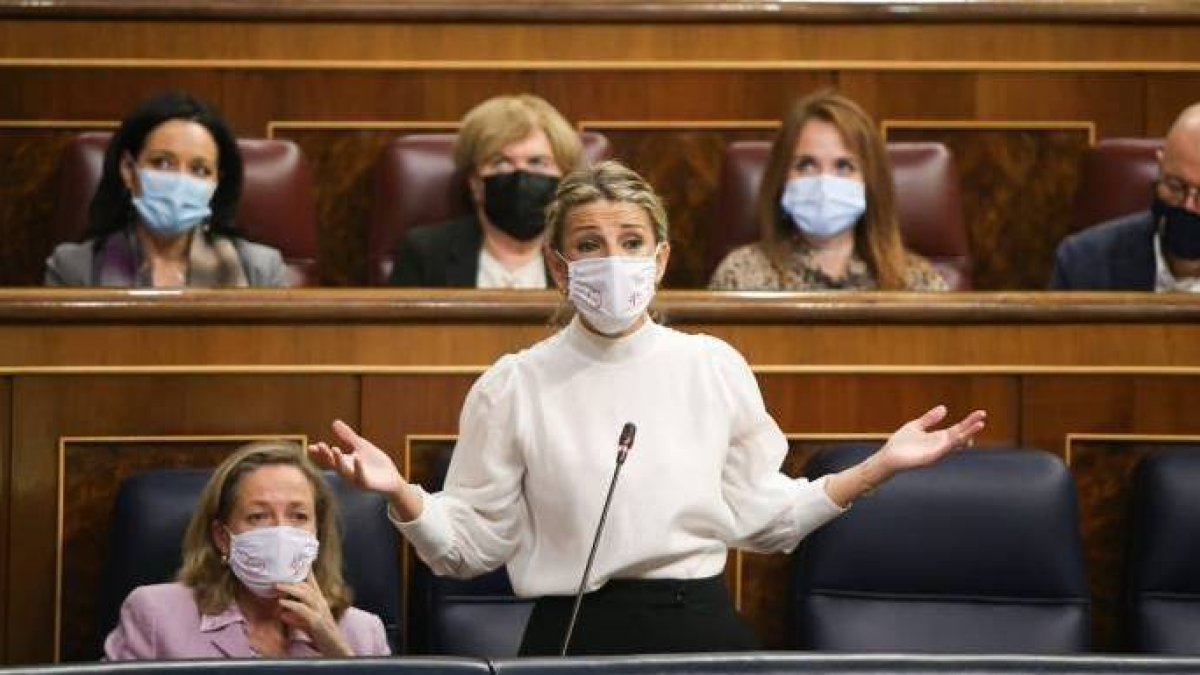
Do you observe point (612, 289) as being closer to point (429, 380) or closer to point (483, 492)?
point (483, 492)

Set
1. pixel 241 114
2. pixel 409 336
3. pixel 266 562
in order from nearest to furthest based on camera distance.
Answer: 1. pixel 266 562
2. pixel 409 336
3. pixel 241 114

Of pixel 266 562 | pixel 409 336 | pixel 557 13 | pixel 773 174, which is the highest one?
pixel 557 13

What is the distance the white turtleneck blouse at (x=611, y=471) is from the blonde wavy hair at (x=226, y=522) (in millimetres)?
138

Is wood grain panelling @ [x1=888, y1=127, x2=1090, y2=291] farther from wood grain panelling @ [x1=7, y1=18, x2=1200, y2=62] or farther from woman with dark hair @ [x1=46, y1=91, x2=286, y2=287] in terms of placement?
woman with dark hair @ [x1=46, y1=91, x2=286, y2=287]

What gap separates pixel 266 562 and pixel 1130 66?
1056mm

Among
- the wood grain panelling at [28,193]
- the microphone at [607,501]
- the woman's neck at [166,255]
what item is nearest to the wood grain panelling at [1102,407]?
the microphone at [607,501]

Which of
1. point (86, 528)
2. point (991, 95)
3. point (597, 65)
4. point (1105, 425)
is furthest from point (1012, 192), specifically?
point (86, 528)

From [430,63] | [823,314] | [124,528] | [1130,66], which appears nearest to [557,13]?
[430,63]

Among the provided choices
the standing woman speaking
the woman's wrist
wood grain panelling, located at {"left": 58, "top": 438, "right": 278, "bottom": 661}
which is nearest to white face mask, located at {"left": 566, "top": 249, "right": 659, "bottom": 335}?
the standing woman speaking

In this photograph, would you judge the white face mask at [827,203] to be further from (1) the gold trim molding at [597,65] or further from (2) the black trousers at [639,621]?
(2) the black trousers at [639,621]

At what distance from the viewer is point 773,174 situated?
184cm

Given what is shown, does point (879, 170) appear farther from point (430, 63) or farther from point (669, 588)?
point (669, 588)

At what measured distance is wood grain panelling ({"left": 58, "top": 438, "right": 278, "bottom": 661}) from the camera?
4.75ft

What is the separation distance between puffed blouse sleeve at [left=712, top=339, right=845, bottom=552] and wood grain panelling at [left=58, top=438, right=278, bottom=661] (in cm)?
40
